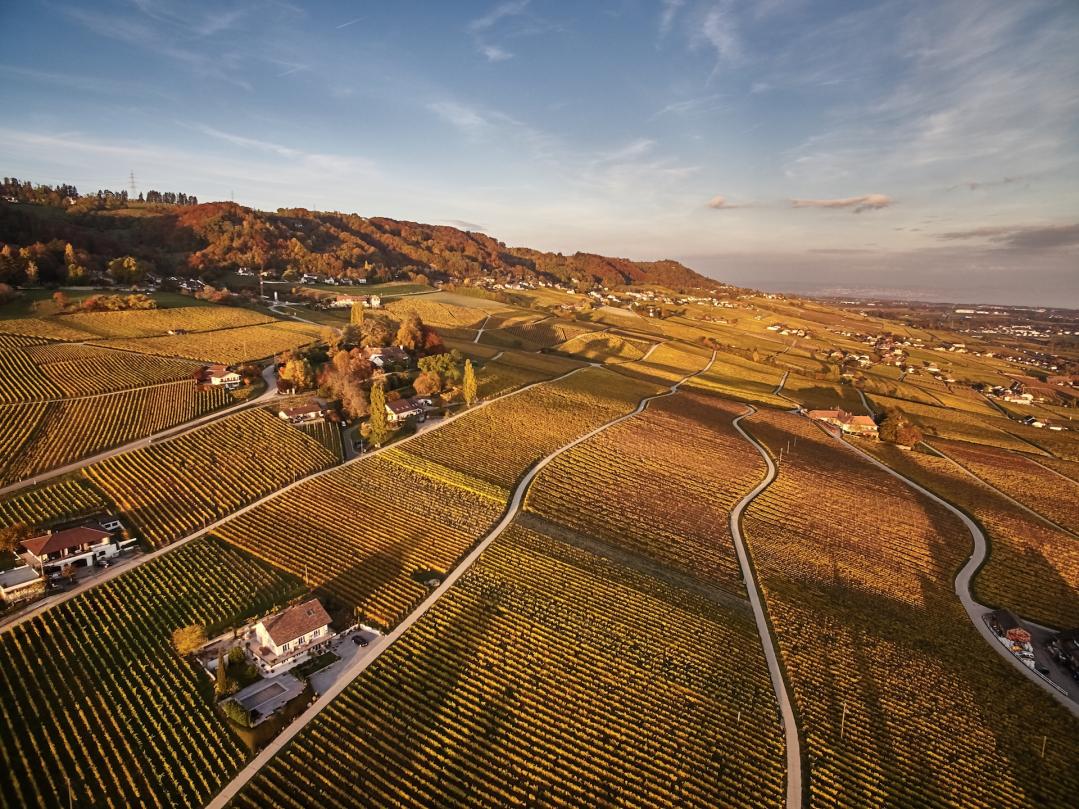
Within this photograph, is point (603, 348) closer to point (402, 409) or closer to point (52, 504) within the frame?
point (402, 409)

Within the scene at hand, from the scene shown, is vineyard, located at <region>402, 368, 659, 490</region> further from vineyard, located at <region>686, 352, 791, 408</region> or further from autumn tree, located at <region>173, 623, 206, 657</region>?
autumn tree, located at <region>173, 623, 206, 657</region>

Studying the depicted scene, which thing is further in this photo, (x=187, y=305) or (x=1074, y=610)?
(x=187, y=305)

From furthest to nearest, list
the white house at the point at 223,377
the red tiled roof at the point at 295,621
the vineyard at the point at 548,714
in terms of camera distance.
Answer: the white house at the point at 223,377
the red tiled roof at the point at 295,621
the vineyard at the point at 548,714

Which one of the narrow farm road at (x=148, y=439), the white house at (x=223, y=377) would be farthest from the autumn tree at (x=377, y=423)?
the white house at (x=223, y=377)

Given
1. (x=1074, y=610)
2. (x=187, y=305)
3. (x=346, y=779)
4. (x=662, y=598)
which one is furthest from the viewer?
(x=187, y=305)

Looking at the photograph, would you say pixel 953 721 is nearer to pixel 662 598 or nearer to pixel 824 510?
pixel 662 598

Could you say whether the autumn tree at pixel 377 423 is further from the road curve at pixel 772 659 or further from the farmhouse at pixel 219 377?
the road curve at pixel 772 659

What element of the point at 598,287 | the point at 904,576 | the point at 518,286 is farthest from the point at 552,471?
the point at 598,287
